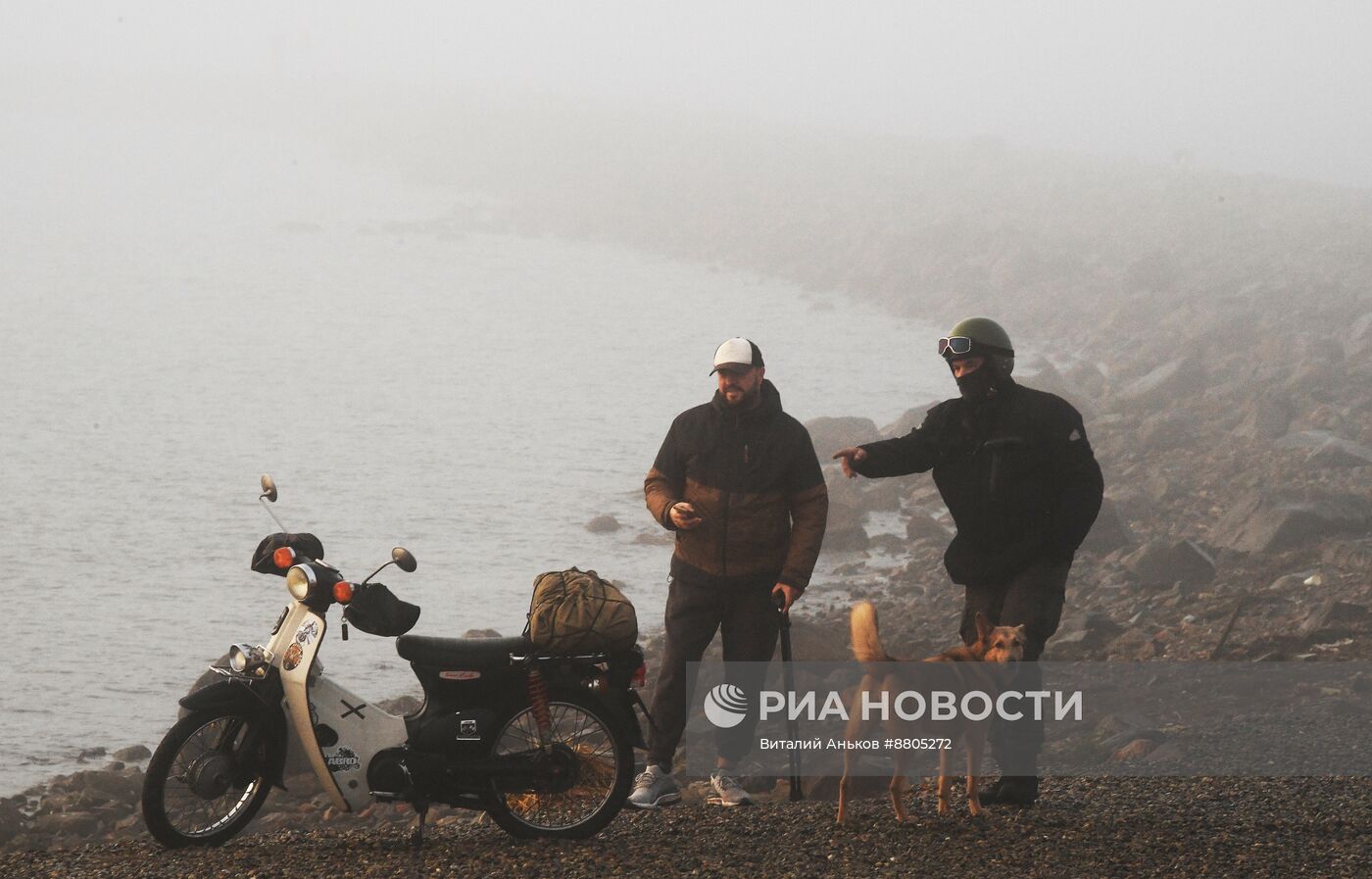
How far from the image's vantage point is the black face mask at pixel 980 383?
6.48m

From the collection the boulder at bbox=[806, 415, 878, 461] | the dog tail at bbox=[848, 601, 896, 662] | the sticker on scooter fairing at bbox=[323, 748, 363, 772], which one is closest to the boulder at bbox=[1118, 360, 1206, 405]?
the boulder at bbox=[806, 415, 878, 461]

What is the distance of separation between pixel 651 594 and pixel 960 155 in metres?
79.5

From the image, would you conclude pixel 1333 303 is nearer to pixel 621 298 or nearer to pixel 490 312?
pixel 621 298

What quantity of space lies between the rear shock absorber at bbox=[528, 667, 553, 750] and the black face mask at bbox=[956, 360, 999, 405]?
241 centimetres

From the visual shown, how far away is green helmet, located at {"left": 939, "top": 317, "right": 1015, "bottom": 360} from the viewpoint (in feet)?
21.0

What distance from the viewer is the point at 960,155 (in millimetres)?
93750

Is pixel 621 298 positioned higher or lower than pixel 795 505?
higher

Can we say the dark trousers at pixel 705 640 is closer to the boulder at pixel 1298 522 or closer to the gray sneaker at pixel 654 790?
the gray sneaker at pixel 654 790

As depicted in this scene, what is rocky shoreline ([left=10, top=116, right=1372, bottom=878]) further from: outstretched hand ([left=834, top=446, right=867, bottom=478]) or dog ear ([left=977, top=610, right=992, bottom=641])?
outstretched hand ([left=834, top=446, right=867, bottom=478])

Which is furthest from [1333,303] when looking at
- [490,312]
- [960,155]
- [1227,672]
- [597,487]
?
[960,155]

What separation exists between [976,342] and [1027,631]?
1.37 m

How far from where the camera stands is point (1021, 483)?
21.2ft

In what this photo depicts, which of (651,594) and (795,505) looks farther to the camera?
(651,594)

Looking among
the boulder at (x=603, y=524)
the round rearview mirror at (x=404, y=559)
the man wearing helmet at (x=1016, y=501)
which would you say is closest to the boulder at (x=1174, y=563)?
the man wearing helmet at (x=1016, y=501)
